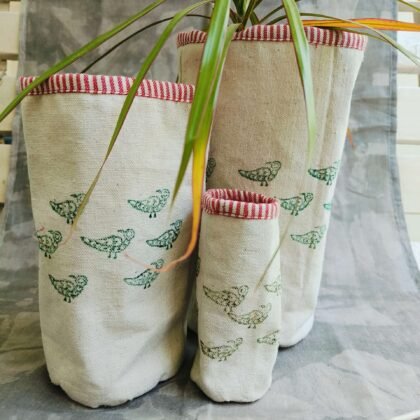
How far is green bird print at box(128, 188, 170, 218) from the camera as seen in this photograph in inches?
20.4

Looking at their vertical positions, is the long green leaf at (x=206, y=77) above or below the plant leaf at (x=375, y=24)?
below

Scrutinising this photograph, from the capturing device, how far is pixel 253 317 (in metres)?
0.56

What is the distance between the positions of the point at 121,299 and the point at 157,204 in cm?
12

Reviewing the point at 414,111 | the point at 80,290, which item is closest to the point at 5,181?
the point at 80,290

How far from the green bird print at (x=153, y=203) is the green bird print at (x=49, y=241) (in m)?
0.09

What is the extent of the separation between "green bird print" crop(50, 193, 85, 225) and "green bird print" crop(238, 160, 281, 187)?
0.77ft

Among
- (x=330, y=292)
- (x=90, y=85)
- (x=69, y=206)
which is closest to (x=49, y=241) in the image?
(x=69, y=206)

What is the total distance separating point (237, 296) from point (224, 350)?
0.08 m

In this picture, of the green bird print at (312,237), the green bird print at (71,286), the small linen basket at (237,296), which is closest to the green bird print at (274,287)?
the small linen basket at (237,296)

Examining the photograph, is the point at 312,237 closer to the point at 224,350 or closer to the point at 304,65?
the point at 224,350

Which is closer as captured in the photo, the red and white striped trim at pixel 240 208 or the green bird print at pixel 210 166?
the red and white striped trim at pixel 240 208

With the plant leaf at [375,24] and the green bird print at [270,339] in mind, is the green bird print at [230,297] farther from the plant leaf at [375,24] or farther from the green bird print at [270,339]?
the plant leaf at [375,24]

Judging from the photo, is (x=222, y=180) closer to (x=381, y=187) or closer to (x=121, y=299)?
(x=121, y=299)

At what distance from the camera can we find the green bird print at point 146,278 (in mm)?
536
